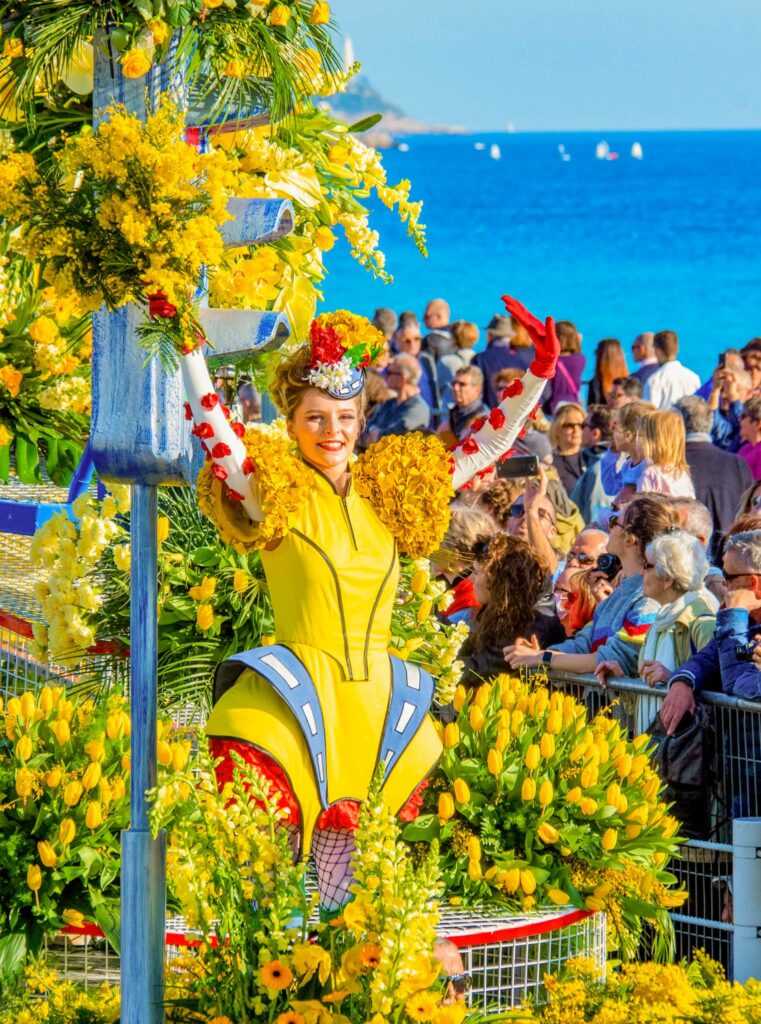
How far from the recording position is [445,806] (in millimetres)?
4469

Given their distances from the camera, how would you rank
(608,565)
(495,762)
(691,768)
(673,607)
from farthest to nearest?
(608,565) < (673,607) < (691,768) < (495,762)

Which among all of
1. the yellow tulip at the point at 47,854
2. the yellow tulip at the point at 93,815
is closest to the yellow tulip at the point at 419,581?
the yellow tulip at the point at 93,815

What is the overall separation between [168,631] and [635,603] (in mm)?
1772

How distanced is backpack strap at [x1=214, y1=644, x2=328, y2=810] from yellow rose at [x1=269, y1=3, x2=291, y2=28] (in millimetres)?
1382

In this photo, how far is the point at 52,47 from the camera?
3.75 m

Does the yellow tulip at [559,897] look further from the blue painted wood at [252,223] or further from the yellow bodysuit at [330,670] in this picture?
the blue painted wood at [252,223]

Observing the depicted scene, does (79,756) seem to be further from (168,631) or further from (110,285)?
(110,285)

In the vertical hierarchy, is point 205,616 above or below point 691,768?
above

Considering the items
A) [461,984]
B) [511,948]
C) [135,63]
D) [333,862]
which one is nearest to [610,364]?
[511,948]

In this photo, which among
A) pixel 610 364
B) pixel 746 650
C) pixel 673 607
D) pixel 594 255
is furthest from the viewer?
pixel 594 255

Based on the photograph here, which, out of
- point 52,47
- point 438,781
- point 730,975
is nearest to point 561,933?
point 438,781

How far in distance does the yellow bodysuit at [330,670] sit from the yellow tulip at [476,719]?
472 mm

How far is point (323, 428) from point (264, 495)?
0.95 feet

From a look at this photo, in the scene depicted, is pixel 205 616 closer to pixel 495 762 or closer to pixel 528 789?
pixel 495 762
